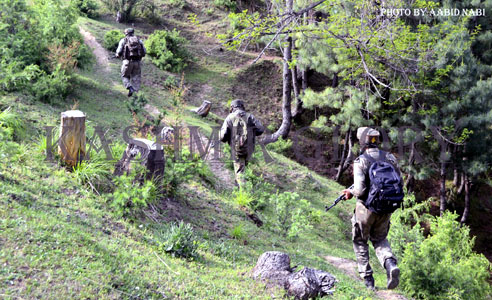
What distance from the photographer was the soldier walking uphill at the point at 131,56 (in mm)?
12828

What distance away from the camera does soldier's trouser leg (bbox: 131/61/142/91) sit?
1343cm

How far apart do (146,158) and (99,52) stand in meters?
13.0

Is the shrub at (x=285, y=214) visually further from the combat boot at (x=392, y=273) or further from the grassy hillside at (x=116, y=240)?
the combat boot at (x=392, y=273)

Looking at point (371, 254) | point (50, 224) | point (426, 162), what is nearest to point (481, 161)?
point (426, 162)

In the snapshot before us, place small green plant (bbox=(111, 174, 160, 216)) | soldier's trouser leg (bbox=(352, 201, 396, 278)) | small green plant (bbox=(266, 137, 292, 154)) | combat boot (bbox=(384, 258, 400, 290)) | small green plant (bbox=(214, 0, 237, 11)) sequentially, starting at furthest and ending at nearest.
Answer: small green plant (bbox=(214, 0, 237, 11)) < small green plant (bbox=(266, 137, 292, 154)) < soldier's trouser leg (bbox=(352, 201, 396, 278)) < combat boot (bbox=(384, 258, 400, 290)) < small green plant (bbox=(111, 174, 160, 216))

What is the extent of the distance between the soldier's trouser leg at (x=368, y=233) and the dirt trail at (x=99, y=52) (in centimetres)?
1280

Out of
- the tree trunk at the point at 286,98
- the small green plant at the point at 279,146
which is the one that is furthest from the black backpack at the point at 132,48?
the small green plant at the point at 279,146

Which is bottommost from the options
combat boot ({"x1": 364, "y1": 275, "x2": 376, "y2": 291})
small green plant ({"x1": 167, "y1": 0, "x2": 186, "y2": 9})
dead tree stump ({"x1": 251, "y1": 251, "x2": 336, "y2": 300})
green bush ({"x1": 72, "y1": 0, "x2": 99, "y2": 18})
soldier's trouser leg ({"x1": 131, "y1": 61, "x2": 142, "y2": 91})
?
combat boot ({"x1": 364, "y1": 275, "x2": 376, "y2": 291})

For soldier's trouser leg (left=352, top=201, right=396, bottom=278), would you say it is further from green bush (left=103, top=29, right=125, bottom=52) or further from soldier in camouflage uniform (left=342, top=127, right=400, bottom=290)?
green bush (left=103, top=29, right=125, bottom=52)

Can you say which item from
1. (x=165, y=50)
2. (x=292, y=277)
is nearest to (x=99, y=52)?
(x=165, y=50)

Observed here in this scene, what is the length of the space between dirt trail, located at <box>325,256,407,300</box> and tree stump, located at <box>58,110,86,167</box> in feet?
14.9

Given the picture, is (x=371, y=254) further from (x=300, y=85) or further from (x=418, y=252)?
(x=300, y=85)

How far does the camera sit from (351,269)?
730 cm

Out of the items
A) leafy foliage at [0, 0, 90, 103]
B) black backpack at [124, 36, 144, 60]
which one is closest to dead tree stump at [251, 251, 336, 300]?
leafy foliage at [0, 0, 90, 103]
